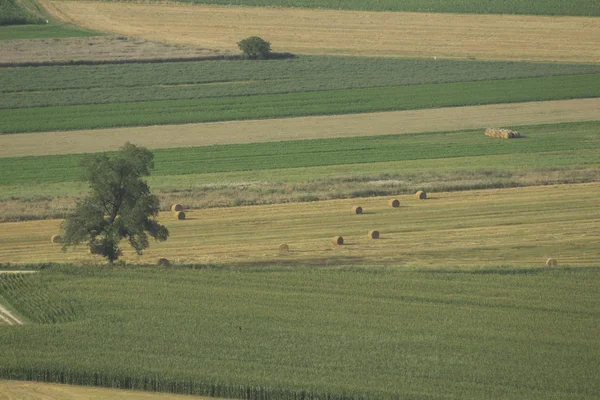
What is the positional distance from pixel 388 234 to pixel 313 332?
1511cm

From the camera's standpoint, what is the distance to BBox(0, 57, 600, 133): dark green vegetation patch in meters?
82.9

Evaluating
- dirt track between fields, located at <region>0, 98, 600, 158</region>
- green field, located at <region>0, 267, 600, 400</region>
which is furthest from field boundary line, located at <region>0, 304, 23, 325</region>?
dirt track between fields, located at <region>0, 98, 600, 158</region>

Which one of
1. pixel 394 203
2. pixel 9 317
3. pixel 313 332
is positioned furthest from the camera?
pixel 394 203

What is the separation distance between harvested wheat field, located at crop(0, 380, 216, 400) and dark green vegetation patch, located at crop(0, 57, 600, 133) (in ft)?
138

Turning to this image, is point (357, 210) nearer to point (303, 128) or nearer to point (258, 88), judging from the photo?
point (303, 128)

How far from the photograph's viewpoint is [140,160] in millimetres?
52000

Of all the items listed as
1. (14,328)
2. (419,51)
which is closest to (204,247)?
(14,328)

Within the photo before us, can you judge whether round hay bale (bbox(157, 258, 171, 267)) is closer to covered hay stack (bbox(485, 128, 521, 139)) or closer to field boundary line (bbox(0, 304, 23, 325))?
field boundary line (bbox(0, 304, 23, 325))

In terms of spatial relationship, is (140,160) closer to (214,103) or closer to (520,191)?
(520,191)

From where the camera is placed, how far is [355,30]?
359 ft

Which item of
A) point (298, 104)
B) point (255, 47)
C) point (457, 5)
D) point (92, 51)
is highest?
point (457, 5)

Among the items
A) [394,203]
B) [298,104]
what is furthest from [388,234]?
[298,104]

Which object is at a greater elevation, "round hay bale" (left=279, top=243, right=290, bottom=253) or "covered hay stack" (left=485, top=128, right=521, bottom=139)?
"covered hay stack" (left=485, top=128, right=521, bottom=139)

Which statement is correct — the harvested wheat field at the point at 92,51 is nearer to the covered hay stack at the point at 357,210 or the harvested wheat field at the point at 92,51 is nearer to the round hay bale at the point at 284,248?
the covered hay stack at the point at 357,210
